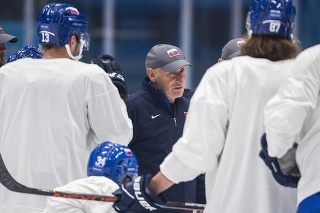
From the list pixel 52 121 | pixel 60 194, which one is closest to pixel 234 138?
pixel 60 194

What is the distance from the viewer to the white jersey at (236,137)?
3273mm

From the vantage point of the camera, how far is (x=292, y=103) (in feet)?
10.1

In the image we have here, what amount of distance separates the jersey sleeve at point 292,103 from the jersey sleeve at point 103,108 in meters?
1.22

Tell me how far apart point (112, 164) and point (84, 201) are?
0.73 feet

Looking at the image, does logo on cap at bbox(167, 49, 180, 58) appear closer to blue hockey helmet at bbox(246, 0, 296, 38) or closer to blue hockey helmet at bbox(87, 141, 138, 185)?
blue hockey helmet at bbox(87, 141, 138, 185)

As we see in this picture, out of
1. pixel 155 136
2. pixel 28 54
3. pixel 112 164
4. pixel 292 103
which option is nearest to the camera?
pixel 292 103

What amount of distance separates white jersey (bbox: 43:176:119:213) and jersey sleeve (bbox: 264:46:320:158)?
2.73 feet

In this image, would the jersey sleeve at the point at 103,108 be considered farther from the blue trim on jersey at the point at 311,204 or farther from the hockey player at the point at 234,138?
the blue trim on jersey at the point at 311,204

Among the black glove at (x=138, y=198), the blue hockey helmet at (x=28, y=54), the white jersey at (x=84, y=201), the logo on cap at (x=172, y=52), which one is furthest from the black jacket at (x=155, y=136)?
the black glove at (x=138, y=198)

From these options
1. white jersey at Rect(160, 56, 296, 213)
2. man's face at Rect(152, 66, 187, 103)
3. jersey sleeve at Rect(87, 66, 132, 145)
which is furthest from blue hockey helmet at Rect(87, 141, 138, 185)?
man's face at Rect(152, 66, 187, 103)

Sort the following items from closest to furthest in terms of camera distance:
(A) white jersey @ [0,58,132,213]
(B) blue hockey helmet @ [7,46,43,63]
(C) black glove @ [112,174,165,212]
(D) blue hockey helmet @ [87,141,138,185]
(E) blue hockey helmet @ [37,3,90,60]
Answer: (C) black glove @ [112,174,165,212]
(D) blue hockey helmet @ [87,141,138,185]
(A) white jersey @ [0,58,132,213]
(E) blue hockey helmet @ [37,3,90,60]
(B) blue hockey helmet @ [7,46,43,63]

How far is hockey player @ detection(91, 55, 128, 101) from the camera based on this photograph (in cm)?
505

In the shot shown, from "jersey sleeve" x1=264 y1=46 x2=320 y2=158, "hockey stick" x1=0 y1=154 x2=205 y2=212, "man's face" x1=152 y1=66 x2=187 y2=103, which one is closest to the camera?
"jersey sleeve" x1=264 y1=46 x2=320 y2=158

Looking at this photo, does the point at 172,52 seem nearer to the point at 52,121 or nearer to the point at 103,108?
the point at 103,108
